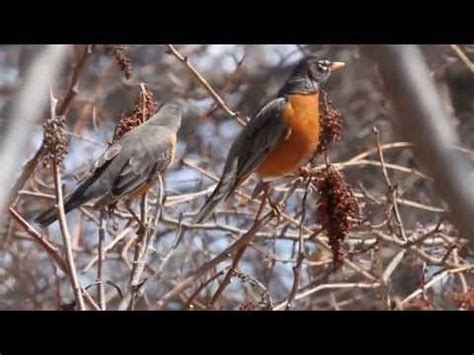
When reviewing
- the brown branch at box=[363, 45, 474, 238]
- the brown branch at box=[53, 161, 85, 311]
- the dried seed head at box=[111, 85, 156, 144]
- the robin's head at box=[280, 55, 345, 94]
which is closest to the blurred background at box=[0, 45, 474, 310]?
the robin's head at box=[280, 55, 345, 94]

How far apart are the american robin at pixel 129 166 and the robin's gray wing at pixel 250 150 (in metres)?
0.12

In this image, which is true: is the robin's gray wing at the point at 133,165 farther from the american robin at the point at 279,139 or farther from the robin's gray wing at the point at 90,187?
the american robin at the point at 279,139

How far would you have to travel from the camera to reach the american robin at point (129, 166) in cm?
162

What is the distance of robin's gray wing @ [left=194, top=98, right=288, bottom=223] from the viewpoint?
62.9 inches

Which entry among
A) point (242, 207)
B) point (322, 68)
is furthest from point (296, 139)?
point (242, 207)

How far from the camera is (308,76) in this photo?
166 cm

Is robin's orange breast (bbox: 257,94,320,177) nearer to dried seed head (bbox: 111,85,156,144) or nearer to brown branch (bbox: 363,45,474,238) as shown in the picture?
dried seed head (bbox: 111,85,156,144)

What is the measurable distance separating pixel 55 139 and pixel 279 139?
1.22 ft
